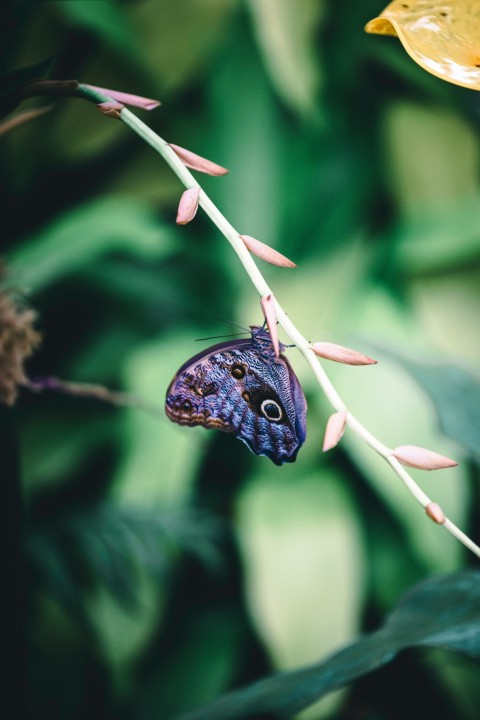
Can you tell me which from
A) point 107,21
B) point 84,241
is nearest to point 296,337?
point 84,241

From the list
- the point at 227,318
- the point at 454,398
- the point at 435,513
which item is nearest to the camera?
the point at 435,513

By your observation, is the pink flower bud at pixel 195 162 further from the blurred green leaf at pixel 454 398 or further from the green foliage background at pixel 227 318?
the green foliage background at pixel 227 318

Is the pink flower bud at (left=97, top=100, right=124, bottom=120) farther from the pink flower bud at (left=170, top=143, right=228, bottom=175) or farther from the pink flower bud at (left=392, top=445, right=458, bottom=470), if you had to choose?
the pink flower bud at (left=392, top=445, right=458, bottom=470)

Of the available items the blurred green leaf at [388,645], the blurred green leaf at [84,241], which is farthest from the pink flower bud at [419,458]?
the blurred green leaf at [84,241]

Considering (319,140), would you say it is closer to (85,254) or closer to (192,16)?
(192,16)

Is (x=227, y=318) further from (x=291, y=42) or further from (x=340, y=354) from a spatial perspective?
(x=340, y=354)

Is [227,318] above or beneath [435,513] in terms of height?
beneath

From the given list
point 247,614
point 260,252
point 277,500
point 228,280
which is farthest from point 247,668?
point 260,252
